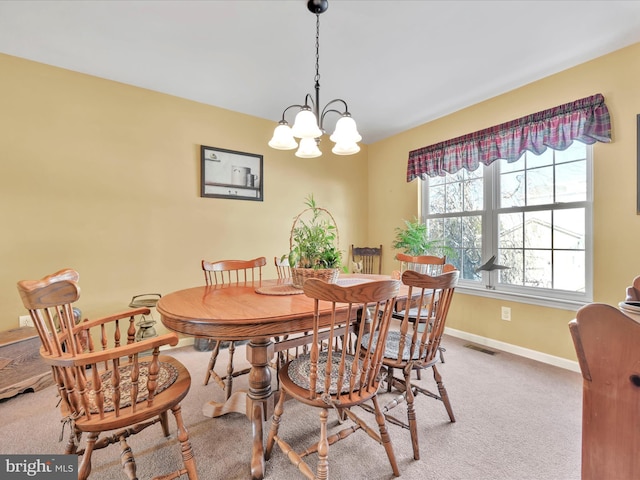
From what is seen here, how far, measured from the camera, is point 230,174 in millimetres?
3217

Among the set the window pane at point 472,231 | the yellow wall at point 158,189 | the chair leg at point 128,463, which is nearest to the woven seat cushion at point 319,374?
the chair leg at point 128,463

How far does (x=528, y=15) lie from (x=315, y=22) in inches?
54.1

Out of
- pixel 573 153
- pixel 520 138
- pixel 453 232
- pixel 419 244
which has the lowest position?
pixel 419 244

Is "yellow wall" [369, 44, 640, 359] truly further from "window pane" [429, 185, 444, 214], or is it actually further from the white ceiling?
"window pane" [429, 185, 444, 214]

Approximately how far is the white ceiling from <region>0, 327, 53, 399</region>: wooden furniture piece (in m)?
2.14

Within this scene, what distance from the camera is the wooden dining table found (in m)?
1.17

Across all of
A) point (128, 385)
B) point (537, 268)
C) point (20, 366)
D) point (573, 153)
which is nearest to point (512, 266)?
point (537, 268)

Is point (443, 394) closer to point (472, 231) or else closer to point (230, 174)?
point (472, 231)

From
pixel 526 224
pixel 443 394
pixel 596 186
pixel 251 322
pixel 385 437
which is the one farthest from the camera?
pixel 526 224

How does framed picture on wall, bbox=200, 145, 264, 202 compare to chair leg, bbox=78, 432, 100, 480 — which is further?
framed picture on wall, bbox=200, 145, 264, 202

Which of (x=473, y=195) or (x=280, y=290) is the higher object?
(x=473, y=195)

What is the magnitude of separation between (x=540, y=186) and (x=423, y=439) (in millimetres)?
2447

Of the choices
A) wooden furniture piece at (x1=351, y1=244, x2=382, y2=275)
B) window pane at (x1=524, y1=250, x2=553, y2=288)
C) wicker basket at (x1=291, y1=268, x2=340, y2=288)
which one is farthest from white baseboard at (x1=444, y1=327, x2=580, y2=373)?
wicker basket at (x1=291, y1=268, x2=340, y2=288)

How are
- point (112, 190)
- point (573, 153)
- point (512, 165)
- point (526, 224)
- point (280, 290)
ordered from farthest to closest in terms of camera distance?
point (512, 165) → point (526, 224) → point (112, 190) → point (573, 153) → point (280, 290)
